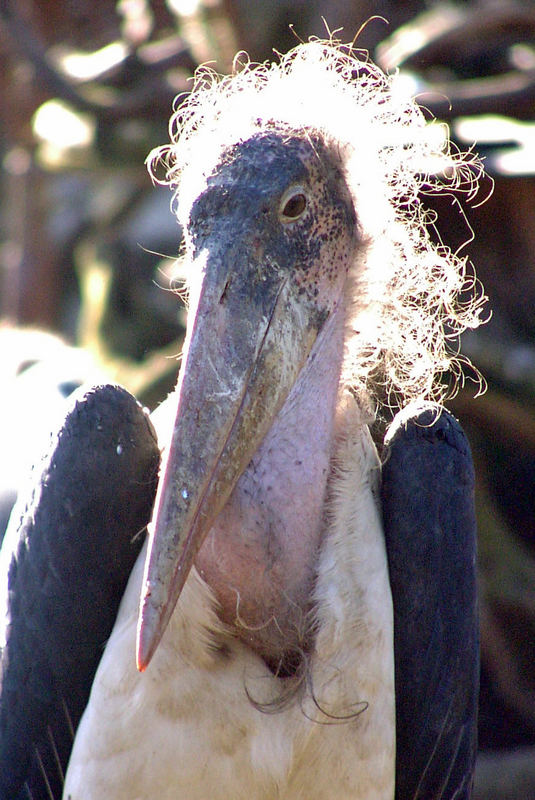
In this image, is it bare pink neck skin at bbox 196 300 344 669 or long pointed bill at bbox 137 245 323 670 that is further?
bare pink neck skin at bbox 196 300 344 669

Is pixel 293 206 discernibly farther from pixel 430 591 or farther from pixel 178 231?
pixel 178 231

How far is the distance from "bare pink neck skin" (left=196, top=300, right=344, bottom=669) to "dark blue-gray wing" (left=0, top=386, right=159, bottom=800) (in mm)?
215

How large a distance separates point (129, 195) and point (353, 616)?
20.0ft

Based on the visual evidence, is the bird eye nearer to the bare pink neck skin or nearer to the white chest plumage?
the bare pink neck skin

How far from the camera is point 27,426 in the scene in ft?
14.5

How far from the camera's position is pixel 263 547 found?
7.29 ft

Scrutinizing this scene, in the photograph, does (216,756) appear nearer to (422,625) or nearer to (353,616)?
(353,616)

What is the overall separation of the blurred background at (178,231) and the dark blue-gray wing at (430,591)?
1.99 meters

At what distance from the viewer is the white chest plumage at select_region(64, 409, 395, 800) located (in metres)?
2.16

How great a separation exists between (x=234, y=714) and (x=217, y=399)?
A: 0.66 meters

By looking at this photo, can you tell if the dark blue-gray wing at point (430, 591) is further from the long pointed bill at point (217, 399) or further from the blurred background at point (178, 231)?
the blurred background at point (178, 231)

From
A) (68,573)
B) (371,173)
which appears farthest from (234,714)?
(371,173)

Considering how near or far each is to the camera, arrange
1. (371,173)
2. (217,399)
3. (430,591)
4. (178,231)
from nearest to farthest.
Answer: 1. (217,399)
2. (430,591)
3. (371,173)
4. (178,231)

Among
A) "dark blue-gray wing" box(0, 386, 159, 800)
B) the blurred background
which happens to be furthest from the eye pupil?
the blurred background
